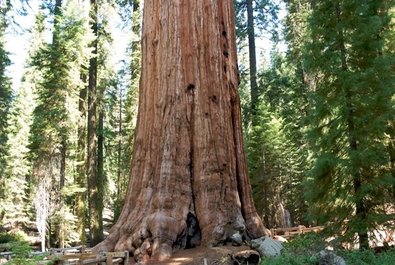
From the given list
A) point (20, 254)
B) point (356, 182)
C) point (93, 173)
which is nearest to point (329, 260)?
point (356, 182)

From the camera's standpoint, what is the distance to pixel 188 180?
858 centimetres

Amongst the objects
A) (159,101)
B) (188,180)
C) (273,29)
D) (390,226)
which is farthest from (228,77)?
(273,29)

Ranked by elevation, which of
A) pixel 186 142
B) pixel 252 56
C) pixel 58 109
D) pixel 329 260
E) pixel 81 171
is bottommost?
pixel 329 260

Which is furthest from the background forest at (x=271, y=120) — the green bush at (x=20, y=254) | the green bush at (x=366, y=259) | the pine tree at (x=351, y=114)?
the green bush at (x=20, y=254)

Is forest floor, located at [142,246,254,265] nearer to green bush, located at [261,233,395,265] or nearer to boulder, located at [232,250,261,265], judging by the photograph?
boulder, located at [232,250,261,265]

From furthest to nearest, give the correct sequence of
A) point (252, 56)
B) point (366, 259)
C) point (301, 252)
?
point (252, 56) < point (301, 252) < point (366, 259)

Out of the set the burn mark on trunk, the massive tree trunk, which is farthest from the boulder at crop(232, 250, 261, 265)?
the burn mark on trunk

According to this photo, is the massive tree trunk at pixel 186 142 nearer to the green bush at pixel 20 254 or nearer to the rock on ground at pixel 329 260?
the rock on ground at pixel 329 260

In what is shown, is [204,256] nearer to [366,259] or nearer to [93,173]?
[366,259]

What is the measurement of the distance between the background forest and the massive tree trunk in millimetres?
1968

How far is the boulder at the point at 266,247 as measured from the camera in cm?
724

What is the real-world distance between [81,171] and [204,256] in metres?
14.5

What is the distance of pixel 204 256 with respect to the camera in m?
7.38

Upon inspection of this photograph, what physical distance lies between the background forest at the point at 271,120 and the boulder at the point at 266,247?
7.28 ft
